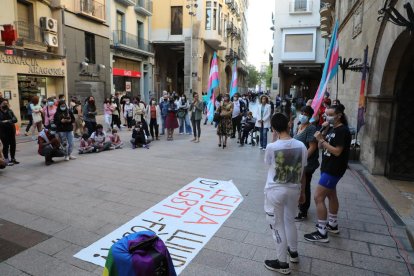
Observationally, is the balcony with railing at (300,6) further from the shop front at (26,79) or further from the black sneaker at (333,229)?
the black sneaker at (333,229)

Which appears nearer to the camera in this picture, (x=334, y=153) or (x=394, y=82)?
(x=334, y=153)

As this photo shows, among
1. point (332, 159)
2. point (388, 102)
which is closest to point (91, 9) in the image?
point (388, 102)

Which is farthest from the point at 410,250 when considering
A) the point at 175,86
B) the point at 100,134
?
the point at 175,86

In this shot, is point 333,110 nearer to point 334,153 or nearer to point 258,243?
point 334,153

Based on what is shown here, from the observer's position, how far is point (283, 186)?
131 inches

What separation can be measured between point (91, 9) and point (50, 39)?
440cm

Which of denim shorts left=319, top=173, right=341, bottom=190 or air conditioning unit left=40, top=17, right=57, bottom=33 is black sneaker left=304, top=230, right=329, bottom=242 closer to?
denim shorts left=319, top=173, right=341, bottom=190

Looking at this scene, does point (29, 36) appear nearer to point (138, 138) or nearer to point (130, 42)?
point (138, 138)

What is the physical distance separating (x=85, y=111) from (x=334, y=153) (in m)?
9.82

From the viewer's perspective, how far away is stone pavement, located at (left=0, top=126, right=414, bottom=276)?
3.54 m

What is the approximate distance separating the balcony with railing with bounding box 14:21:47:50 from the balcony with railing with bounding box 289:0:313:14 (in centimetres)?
2334

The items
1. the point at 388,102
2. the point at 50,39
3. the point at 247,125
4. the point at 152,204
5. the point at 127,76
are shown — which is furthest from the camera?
the point at 127,76

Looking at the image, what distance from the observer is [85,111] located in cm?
1152

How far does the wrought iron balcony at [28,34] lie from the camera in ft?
48.9
